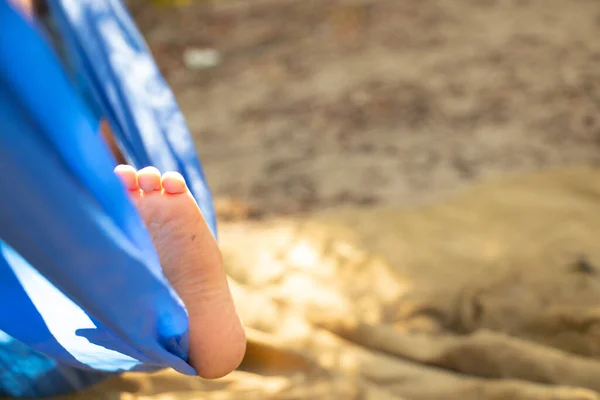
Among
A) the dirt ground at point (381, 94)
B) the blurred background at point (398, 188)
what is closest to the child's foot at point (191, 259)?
the blurred background at point (398, 188)

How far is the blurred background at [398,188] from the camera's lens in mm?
1087

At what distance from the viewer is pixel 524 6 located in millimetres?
3230

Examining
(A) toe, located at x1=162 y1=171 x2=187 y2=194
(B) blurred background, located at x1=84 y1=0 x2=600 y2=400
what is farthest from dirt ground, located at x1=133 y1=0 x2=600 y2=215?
(A) toe, located at x1=162 y1=171 x2=187 y2=194

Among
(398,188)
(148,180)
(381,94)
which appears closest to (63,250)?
(148,180)

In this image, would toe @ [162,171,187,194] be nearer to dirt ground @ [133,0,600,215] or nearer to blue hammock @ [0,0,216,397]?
blue hammock @ [0,0,216,397]

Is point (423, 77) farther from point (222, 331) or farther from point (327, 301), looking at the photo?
point (222, 331)

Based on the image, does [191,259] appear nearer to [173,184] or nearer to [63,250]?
[173,184]

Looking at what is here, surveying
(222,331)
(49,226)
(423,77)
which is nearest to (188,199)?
(222,331)

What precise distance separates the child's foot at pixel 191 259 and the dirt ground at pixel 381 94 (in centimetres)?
111

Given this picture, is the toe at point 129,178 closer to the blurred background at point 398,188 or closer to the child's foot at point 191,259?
the child's foot at point 191,259

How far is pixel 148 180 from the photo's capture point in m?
0.82

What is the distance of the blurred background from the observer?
109cm

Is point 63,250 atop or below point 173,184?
below

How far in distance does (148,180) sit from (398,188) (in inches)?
48.7
